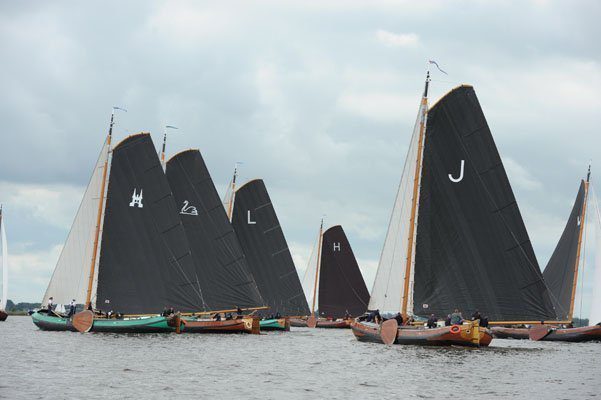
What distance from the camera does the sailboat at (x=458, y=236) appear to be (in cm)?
6419

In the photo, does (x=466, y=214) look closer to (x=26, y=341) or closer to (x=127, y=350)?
(x=127, y=350)

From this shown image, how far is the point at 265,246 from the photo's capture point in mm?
107438

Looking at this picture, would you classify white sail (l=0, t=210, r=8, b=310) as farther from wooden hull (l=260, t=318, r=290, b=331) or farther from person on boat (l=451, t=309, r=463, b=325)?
person on boat (l=451, t=309, r=463, b=325)

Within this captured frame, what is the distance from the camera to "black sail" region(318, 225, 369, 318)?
134 meters

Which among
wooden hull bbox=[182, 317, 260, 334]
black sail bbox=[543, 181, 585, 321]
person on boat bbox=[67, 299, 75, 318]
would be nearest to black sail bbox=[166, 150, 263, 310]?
wooden hull bbox=[182, 317, 260, 334]

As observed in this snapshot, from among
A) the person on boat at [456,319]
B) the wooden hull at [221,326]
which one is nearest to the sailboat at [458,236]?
the person on boat at [456,319]

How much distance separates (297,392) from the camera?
39.6 m

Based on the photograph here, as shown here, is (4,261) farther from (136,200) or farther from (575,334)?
(575,334)

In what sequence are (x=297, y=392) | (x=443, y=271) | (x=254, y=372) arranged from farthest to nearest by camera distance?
(x=443, y=271) → (x=254, y=372) → (x=297, y=392)

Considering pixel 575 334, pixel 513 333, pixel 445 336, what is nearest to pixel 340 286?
pixel 513 333

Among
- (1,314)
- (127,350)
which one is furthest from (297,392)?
(1,314)

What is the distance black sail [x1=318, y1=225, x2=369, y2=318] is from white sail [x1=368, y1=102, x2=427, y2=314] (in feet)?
216

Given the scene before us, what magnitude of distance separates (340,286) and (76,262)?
63838 millimetres

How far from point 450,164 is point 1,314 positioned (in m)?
67.2
